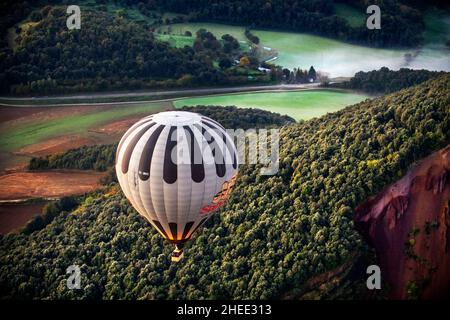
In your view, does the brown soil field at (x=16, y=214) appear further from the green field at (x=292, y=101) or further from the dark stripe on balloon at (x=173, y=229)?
the dark stripe on balloon at (x=173, y=229)

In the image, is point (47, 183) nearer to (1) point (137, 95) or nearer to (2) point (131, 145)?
(1) point (137, 95)

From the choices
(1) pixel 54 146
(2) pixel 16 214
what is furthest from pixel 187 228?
(1) pixel 54 146

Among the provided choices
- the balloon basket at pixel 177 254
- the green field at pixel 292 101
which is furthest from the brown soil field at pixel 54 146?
the balloon basket at pixel 177 254

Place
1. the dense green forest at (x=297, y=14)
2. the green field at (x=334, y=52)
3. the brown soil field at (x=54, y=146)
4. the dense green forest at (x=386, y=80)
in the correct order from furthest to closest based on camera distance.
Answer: the dense green forest at (x=297, y=14), the green field at (x=334, y=52), the dense green forest at (x=386, y=80), the brown soil field at (x=54, y=146)

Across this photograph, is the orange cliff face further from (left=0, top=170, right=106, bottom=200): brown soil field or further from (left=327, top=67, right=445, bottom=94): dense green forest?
(left=0, top=170, right=106, bottom=200): brown soil field

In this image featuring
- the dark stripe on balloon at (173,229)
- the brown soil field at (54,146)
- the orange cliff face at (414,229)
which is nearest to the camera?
the dark stripe on balloon at (173,229)

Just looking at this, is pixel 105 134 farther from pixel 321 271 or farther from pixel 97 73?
pixel 321 271
